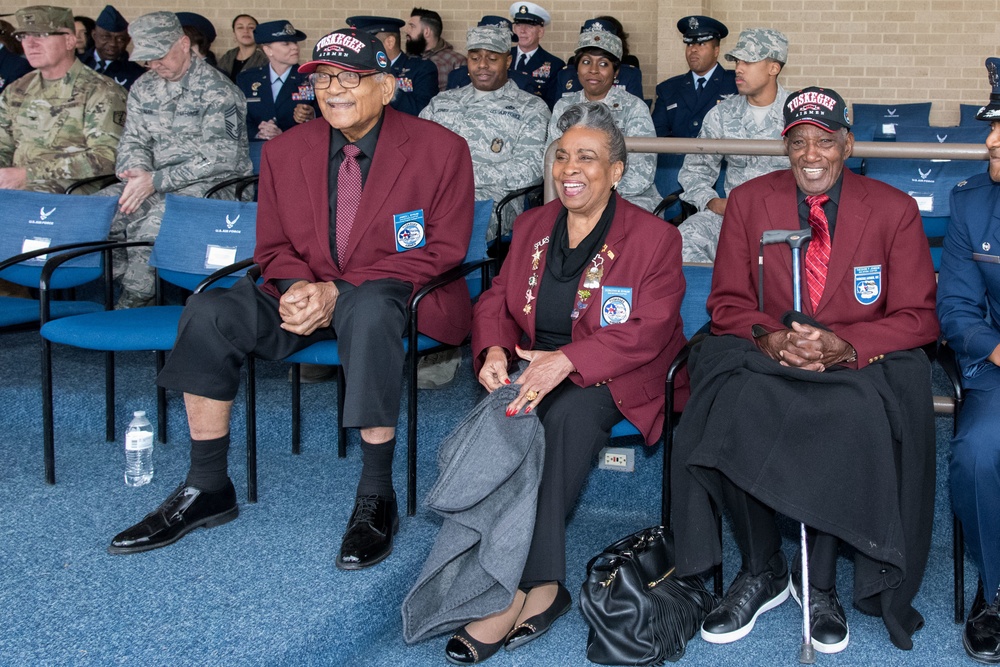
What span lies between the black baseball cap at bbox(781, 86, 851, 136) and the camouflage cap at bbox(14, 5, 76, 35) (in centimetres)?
329

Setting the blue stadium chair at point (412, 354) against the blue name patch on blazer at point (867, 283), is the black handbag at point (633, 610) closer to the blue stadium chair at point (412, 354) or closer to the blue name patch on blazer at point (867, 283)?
the blue stadium chair at point (412, 354)

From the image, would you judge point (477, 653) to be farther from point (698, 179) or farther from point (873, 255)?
point (698, 179)

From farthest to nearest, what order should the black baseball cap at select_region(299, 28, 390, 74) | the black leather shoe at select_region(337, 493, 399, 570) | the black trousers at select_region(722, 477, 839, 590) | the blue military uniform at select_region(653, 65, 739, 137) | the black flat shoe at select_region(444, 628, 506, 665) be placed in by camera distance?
the blue military uniform at select_region(653, 65, 739, 137) → the black baseball cap at select_region(299, 28, 390, 74) → the black leather shoe at select_region(337, 493, 399, 570) → the black trousers at select_region(722, 477, 839, 590) → the black flat shoe at select_region(444, 628, 506, 665)

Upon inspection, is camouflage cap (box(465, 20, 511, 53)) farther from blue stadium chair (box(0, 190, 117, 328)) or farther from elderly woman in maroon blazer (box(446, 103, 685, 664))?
elderly woman in maroon blazer (box(446, 103, 685, 664))

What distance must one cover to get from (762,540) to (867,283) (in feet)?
2.32

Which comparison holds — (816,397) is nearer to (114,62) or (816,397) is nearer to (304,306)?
(304,306)

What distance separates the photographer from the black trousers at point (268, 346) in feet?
9.21

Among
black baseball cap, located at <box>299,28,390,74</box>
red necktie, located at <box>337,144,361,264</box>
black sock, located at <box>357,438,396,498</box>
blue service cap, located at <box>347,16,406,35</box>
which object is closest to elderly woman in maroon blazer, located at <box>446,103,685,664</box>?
black sock, located at <box>357,438,396,498</box>

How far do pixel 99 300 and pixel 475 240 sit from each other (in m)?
2.48

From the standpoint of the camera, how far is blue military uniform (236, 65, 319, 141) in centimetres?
617

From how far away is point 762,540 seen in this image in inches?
105

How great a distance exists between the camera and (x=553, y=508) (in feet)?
8.41

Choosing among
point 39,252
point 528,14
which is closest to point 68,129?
point 39,252

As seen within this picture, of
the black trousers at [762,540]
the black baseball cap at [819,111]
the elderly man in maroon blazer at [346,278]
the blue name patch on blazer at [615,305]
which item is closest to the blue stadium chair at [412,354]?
the elderly man in maroon blazer at [346,278]
